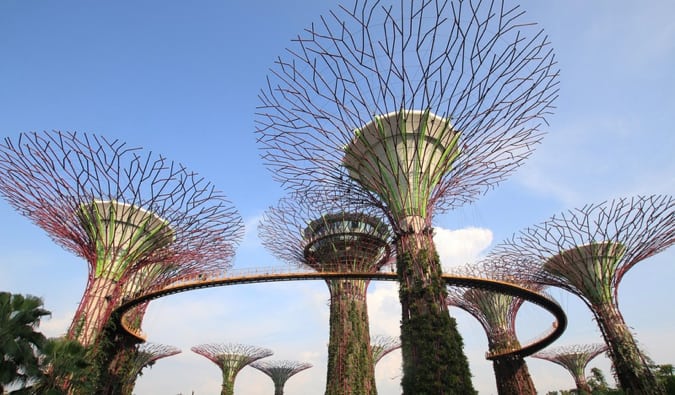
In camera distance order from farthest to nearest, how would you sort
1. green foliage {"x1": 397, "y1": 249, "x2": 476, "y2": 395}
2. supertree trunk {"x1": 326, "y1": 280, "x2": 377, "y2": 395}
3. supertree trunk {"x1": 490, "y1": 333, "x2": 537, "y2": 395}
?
supertree trunk {"x1": 490, "y1": 333, "x2": 537, "y2": 395} → supertree trunk {"x1": 326, "y1": 280, "x2": 377, "y2": 395} → green foliage {"x1": 397, "y1": 249, "x2": 476, "y2": 395}

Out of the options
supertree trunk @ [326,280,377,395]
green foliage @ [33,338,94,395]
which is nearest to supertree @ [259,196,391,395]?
supertree trunk @ [326,280,377,395]

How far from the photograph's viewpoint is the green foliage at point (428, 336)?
11.3 m

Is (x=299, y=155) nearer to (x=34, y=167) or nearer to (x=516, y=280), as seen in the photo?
(x=34, y=167)

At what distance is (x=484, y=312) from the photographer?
31.1m

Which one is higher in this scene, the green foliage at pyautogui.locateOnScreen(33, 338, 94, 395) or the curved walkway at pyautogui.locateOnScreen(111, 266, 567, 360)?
the curved walkway at pyautogui.locateOnScreen(111, 266, 567, 360)

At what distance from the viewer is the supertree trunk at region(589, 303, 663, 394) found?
20469 millimetres

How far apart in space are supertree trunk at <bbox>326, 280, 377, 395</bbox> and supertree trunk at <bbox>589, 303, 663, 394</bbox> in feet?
46.7

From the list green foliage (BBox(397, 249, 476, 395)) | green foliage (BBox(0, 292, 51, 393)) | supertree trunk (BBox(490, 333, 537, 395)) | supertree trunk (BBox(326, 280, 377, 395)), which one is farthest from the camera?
supertree trunk (BBox(490, 333, 537, 395))

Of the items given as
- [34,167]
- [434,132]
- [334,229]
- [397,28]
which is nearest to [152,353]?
[334,229]

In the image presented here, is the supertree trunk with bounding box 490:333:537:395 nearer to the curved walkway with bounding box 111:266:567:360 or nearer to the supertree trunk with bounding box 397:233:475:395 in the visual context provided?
the curved walkway with bounding box 111:266:567:360

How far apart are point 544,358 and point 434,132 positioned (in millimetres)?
41654

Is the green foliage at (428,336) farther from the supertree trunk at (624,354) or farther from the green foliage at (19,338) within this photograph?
the supertree trunk at (624,354)

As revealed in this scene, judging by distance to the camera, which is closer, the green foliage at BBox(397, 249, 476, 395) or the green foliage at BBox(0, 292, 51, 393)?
the green foliage at BBox(0, 292, 51, 393)

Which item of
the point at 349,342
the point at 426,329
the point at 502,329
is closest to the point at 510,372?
the point at 502,329
